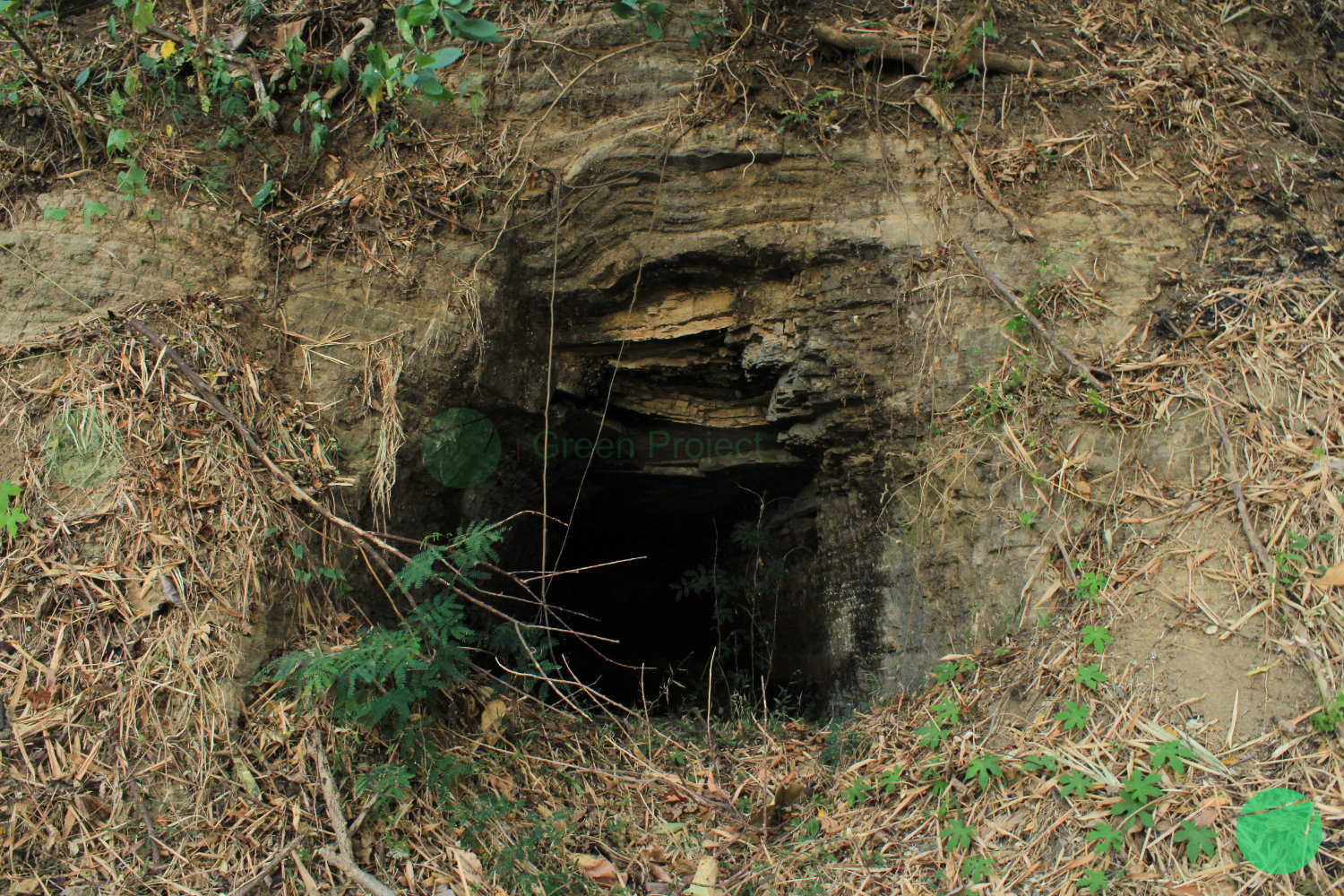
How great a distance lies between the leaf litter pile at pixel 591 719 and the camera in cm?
211

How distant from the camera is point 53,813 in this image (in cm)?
207

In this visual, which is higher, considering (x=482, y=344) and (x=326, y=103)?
(x=326, y=103)

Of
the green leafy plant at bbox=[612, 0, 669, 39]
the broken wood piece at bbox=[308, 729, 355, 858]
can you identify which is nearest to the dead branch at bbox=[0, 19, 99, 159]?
the green leafy plant at bbox=[612, 0, 669, 39]

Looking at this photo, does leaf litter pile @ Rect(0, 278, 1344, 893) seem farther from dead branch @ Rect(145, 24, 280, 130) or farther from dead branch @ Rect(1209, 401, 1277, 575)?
dead branch @ Rect(145, 24, 280, 130)

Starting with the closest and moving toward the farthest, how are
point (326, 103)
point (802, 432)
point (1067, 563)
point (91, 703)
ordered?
point (91, 703) < point (1067, 563) < point (326, 103) < point (802, 432)

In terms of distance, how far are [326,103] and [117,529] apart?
6.40 ft

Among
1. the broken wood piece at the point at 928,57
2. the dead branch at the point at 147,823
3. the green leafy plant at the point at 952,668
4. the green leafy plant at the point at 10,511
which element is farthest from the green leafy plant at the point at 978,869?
the broken wood piece at the point at 928,57

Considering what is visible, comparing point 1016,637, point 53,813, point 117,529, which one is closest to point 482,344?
point 117,529

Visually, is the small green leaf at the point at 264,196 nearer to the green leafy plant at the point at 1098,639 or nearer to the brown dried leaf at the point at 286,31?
the brown dried leaf at the point at 286,31

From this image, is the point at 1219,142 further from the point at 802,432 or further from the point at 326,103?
the point at 326,103

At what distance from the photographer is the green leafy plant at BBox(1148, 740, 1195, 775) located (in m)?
2.12

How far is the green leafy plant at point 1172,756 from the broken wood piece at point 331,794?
2.30 m
